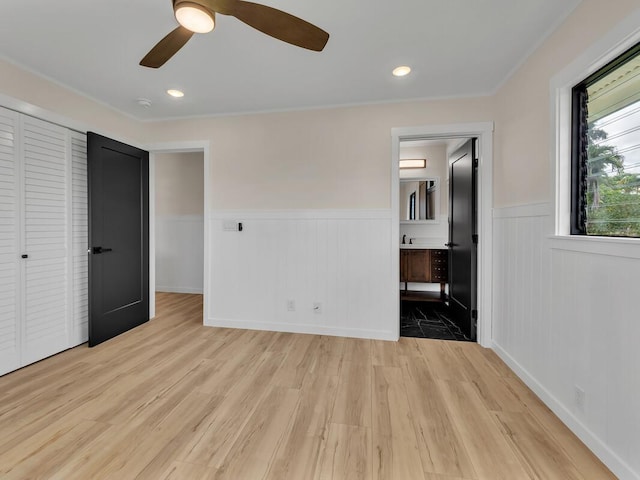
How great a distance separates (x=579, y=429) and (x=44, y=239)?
4066 mm

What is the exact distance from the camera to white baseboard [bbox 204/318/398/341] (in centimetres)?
296

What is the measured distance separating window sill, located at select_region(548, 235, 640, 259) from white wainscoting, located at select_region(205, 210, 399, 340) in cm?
142

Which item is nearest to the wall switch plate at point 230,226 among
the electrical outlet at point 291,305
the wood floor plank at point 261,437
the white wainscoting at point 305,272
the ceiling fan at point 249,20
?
the white wainscoting at point 305,272

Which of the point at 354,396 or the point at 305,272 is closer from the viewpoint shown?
the point at 354,396

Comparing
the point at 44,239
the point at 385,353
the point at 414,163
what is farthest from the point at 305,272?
the point at 414,163

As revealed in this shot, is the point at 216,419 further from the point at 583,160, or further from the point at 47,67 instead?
the point at 47,67

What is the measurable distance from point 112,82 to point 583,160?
3681mm

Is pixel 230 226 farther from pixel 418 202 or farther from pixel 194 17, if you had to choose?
pixel 418 202

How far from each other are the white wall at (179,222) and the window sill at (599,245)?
15.6 feet

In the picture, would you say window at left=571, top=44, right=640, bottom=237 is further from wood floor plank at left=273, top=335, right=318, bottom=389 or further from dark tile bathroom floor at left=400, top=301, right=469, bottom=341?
wood floor plank at left=273, top=335, right=318, bottom=389

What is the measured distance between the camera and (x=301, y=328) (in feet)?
10.3

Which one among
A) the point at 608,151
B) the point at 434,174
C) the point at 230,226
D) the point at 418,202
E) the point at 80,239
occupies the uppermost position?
the point at 434,174

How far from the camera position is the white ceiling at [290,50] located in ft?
5.60

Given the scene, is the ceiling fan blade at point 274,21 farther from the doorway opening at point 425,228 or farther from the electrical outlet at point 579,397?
the doorway opening at point 425,228
